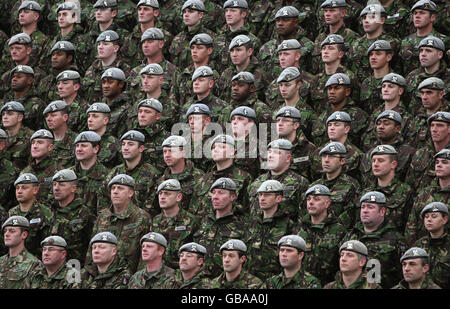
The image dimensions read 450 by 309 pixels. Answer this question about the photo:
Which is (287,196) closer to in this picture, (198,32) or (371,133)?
(371,133)

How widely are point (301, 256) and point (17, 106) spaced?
4.66 meters

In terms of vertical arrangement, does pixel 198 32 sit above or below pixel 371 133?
above

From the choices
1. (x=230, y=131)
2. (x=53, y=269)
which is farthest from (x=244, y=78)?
(x=53, y=269)

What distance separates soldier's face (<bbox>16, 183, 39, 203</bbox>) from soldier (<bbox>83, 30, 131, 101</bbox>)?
1.98m

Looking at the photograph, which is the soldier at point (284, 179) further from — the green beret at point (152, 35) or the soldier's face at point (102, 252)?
the green beret at point (152, 35)

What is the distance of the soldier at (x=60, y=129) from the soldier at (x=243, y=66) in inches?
73.1

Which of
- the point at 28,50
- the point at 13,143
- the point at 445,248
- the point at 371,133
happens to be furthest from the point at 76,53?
the point at 445,248


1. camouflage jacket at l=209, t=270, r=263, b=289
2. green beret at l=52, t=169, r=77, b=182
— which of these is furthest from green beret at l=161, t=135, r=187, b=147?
camouflage jacket at l=209, t=270, r=263, b=289

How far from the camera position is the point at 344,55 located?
56.6ft

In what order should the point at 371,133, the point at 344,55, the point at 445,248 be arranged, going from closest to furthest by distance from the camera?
the point at 445,248 → the point at 371,133 → the point at 344,55

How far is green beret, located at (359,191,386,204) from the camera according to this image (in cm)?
1470

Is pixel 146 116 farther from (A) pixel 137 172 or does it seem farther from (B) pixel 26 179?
(B) pixel 26 179

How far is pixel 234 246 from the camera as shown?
14.6 metres

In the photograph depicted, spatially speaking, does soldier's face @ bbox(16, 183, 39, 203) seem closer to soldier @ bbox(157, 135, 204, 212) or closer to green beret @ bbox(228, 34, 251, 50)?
soldier @ bbox(157, 135, 204, 212)
